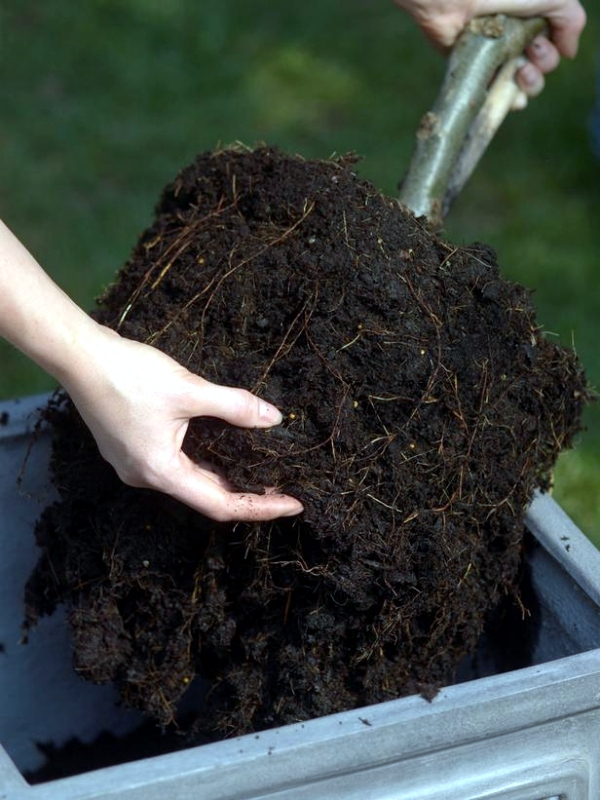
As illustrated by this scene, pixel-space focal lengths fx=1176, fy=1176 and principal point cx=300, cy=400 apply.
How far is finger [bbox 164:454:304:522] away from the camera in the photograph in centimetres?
132

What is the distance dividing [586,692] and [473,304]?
1.60 ft

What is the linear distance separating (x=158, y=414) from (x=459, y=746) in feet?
1.58

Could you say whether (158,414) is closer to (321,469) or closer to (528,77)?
(321,469)

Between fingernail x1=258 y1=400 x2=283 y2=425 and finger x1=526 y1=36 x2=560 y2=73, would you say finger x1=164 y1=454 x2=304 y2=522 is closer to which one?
fingernail x1=258 y1=400 x2=283 y2=425

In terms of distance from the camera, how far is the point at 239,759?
1157mm

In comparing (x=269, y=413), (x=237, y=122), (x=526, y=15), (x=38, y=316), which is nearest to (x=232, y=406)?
(x=269, y=413)

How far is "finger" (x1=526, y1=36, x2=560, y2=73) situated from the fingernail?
93 centimetres

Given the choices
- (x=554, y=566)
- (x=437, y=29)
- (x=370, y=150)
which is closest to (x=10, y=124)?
(x=370, y=150)

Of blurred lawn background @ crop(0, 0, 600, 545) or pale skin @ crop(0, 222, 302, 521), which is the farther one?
blurred lawn background @ crop(0, 0, 600, 545)

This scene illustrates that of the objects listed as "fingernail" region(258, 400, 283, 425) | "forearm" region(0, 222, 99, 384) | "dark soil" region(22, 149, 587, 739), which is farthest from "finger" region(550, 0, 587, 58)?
"forearm" region(0, 222, 99, 384)

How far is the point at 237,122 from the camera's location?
398 centimetres

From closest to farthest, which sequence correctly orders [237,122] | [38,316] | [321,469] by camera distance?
[38,316]
[321,469]
[237,122]

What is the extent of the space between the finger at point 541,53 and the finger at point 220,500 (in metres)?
1.01

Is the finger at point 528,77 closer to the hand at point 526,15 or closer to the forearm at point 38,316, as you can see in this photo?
the hand at point 526,15
